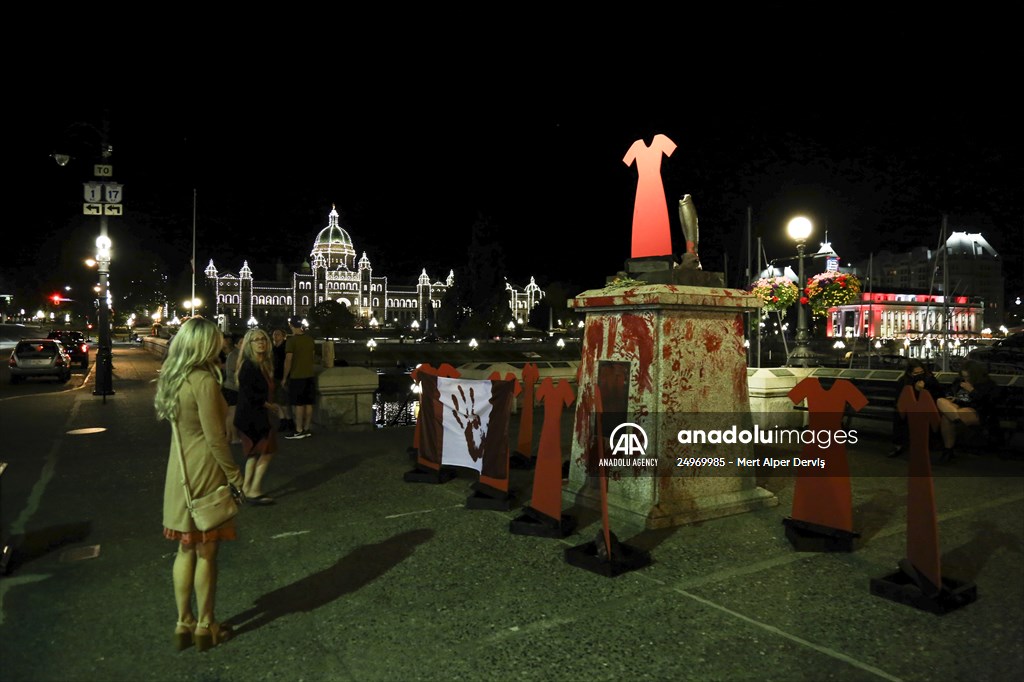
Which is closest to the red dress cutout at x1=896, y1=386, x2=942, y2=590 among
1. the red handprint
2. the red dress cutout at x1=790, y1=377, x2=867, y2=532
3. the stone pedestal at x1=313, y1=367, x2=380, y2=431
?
the red dress cutout at x1=790, y1=377, x2=867, y2=532

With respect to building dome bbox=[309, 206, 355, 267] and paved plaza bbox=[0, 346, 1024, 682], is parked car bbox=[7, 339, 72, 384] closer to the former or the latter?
paved plaza bbox=[0, 346, 1024, 682]

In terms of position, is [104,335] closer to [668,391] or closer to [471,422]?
[471,422]

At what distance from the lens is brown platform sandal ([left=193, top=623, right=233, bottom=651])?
379 centimetres

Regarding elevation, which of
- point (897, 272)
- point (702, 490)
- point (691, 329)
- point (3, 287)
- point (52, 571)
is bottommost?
point (52, 571)

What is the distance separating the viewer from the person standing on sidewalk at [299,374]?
10.7m

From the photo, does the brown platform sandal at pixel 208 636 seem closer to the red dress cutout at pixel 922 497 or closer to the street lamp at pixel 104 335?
the red dress cutout at pixel 922 497

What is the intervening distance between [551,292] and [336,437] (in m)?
130

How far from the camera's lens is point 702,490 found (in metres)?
6.25

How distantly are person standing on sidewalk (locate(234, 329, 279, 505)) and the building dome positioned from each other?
6562 inches

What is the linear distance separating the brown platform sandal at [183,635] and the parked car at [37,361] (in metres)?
23.3

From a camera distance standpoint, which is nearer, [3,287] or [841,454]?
[841,454]

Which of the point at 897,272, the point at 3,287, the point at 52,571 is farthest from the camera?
the point at 897,272

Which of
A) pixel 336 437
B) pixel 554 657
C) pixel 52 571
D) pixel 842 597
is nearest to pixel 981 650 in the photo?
pixel 842 597

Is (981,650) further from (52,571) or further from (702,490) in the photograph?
(52,571)
